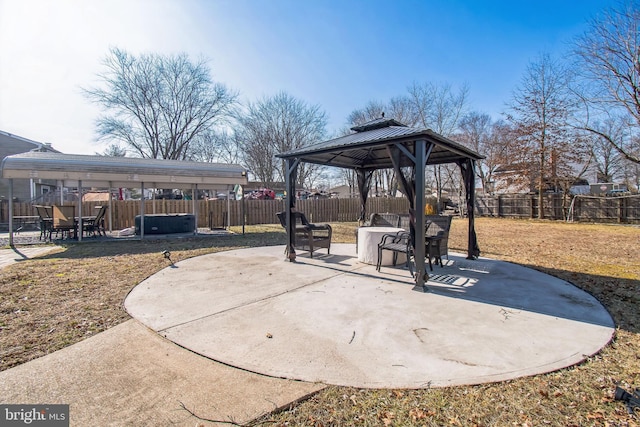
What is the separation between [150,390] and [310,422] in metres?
1.22

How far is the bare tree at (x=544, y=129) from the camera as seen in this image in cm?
1883

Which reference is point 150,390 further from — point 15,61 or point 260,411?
point 15,61

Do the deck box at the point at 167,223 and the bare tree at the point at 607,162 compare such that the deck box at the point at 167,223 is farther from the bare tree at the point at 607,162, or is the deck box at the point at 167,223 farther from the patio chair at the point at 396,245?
the bare tree at the point at 607,162

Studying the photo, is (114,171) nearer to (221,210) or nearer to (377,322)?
(221,210)

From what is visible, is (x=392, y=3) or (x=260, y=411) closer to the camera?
(x=260, y=411)

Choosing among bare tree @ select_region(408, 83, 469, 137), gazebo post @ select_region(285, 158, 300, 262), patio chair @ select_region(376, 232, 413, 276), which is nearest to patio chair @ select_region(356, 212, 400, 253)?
patio chair @ select_region(376, 232, 413, 276)

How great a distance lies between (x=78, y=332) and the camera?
3197 millimetres

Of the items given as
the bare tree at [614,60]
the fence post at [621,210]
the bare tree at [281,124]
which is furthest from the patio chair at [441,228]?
the bare tree at [281,124]

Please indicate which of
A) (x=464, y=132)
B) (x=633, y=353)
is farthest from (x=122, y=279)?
(x=464, y=132)

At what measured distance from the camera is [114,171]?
406 inches

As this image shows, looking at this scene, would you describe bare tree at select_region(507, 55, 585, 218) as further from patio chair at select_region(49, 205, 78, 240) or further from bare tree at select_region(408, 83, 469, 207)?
patio chair at select_region(49, 205, 78, 240)

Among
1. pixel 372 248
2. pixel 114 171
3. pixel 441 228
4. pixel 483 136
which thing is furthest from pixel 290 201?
pixel 483 136

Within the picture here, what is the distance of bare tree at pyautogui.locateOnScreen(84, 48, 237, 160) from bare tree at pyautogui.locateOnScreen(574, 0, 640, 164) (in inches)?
926

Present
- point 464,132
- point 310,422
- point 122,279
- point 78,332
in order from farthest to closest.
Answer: point 464,132
point 122,279
point 78,332
point 310,422
